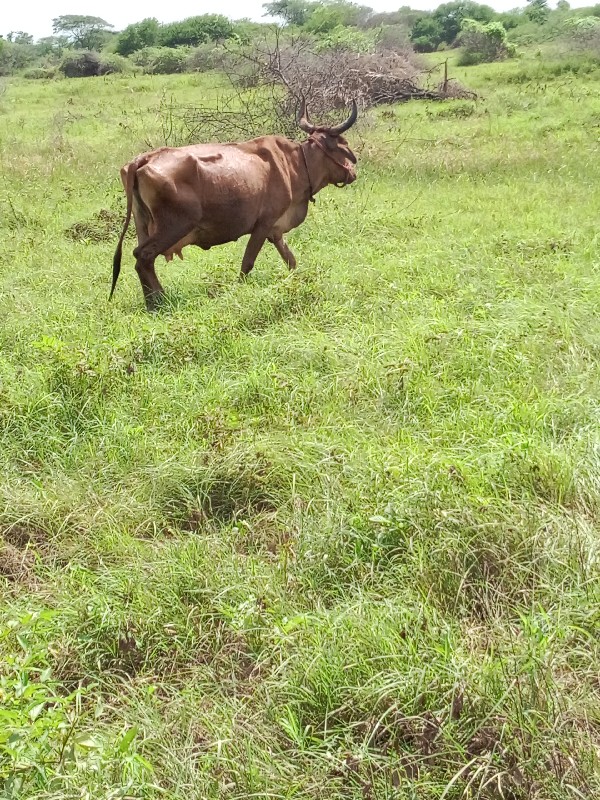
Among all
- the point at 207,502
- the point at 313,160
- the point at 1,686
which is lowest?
the point at 207,502

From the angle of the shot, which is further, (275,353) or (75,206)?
(75,206)

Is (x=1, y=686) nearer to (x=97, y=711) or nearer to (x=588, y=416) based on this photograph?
(x=97, y=711)

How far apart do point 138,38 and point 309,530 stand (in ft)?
123

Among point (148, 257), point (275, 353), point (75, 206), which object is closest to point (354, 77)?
point (75, 206)

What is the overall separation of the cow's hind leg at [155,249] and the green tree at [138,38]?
3299cm

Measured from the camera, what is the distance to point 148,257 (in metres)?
5.93

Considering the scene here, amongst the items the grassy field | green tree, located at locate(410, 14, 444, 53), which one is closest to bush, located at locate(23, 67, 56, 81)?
green tree, located at locate(410, 14, 444, 53)

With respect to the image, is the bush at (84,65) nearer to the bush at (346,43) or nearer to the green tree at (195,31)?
the green tree at (195,31)

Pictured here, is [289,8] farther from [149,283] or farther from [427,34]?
[149,283]

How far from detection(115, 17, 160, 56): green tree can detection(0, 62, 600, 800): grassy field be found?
3269 cm

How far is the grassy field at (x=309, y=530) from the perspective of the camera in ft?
6.50

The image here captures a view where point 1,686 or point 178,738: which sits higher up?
point 1,686

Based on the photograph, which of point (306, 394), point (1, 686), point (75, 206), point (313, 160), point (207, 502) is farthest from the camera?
point (75, 206)

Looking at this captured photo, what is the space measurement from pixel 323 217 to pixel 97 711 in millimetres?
7042
